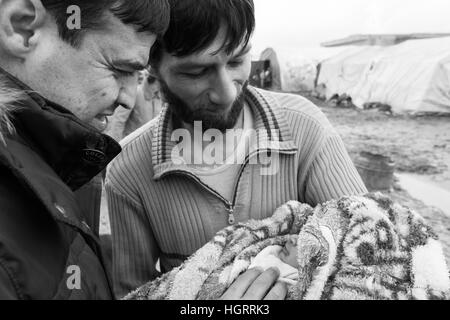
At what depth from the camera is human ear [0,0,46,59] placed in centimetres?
110

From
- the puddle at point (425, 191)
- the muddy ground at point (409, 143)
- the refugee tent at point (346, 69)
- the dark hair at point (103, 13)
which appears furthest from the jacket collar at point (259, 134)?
the refugee tent at point (346, 69)

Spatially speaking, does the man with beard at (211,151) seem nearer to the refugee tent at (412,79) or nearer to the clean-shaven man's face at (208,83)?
the clean-shaven man's face at (208,83)

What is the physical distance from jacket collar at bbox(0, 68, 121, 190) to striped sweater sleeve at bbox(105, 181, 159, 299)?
0.49m

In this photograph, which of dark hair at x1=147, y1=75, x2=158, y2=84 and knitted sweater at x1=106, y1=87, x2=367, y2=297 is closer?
knitted sweater at x1=106, y1=87, x2=367, y2=297

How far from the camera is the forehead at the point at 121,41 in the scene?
4.02ft

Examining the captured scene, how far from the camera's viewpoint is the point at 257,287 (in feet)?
3.94

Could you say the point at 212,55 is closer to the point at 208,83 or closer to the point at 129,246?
the point at 208,83

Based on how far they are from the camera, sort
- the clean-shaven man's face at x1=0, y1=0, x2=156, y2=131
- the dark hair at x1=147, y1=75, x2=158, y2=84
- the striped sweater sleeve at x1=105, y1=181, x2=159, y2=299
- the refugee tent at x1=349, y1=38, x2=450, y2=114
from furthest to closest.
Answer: the refugee tent at x1=349, y1=38, x2=450, y2=114, the dark hair at x1=147, y1=75, x2=158, y2=84, the striped sweater sleeve at x1=105, y1=181, x2=159, y2=299, the clean-shaven man's face at x1=0, y1=0, x2=156, y2=131

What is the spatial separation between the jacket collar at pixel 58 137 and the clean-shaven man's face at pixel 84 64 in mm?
78

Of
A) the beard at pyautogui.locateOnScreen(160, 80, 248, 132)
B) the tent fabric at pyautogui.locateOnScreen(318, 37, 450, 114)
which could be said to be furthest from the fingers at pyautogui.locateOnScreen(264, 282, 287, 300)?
the tent fabric at pyautogui.locateOnScreen(318, 37, 450, 114)

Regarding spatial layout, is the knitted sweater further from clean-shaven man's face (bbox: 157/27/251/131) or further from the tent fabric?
the tent fabric

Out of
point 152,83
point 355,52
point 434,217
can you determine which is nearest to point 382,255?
point 152,83
